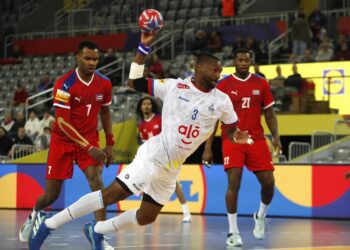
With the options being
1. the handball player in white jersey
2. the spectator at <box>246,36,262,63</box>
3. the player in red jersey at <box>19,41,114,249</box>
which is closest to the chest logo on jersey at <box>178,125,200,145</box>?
the handball player in white jersey

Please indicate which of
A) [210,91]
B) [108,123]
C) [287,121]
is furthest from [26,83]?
[210,91]

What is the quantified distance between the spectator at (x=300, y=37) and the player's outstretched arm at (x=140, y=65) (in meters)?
16.5

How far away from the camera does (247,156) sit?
1254 centimetres

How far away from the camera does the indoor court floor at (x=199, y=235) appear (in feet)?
37.8

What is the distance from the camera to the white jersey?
9398 millimetres

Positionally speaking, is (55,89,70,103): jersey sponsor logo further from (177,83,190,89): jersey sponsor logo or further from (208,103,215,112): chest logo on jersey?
(208,103,215,112): chest logo on jersey

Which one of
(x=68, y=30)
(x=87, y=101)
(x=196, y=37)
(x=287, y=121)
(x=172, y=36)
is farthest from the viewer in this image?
(x=68, y=30)

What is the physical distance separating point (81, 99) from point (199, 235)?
130 inches

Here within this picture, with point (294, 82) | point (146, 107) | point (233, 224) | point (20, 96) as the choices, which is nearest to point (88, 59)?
point (233, 224)

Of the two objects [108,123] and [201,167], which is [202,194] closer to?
[201,167]

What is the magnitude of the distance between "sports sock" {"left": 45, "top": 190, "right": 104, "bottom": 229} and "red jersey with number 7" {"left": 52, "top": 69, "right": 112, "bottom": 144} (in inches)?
66.5

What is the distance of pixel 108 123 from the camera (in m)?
11.6

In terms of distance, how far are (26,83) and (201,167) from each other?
49.3 ft

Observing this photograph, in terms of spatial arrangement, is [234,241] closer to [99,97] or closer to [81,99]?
[99,97]
